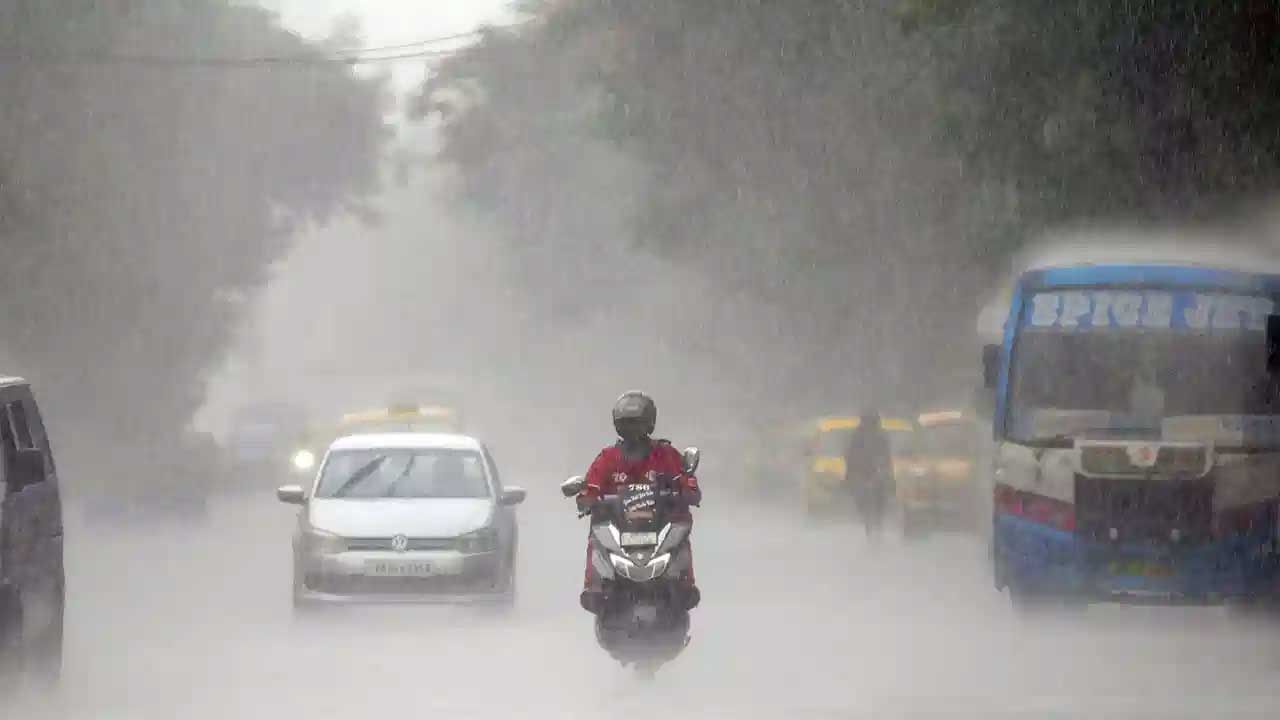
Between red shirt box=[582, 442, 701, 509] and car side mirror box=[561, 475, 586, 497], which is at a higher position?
red shirt box=[582, 442, 701, 509]

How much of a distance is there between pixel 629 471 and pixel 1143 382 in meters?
7.61

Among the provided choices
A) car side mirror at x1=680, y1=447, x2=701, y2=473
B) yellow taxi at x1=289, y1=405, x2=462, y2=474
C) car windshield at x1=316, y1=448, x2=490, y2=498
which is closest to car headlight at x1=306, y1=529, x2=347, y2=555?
car windshield at x1=316, y1=448, x2=490, y2=498

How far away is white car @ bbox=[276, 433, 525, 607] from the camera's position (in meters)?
21.8

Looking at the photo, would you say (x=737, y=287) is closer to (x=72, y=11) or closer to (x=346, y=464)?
(x=72, y=11)

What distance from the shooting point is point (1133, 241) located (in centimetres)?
3158

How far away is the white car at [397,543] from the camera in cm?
2180

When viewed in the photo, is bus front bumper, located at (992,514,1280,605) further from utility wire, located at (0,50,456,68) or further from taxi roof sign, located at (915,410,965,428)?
utility wire, located at (0,50,456,68)

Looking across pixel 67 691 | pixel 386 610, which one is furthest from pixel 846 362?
pixel 67 691

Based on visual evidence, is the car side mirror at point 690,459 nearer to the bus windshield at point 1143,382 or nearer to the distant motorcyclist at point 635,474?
the distant motorcyclist at point 635,474

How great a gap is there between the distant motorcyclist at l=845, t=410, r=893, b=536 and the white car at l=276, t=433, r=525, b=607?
12.3 metres

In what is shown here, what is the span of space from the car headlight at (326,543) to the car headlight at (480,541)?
36.4 inches

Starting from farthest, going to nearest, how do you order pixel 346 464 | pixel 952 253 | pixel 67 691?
pixel 952 253 < pixel 346 464 < pixel 67 691

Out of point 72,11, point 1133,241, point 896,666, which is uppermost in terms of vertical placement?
point 72,11

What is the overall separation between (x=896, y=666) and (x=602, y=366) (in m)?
84.4
